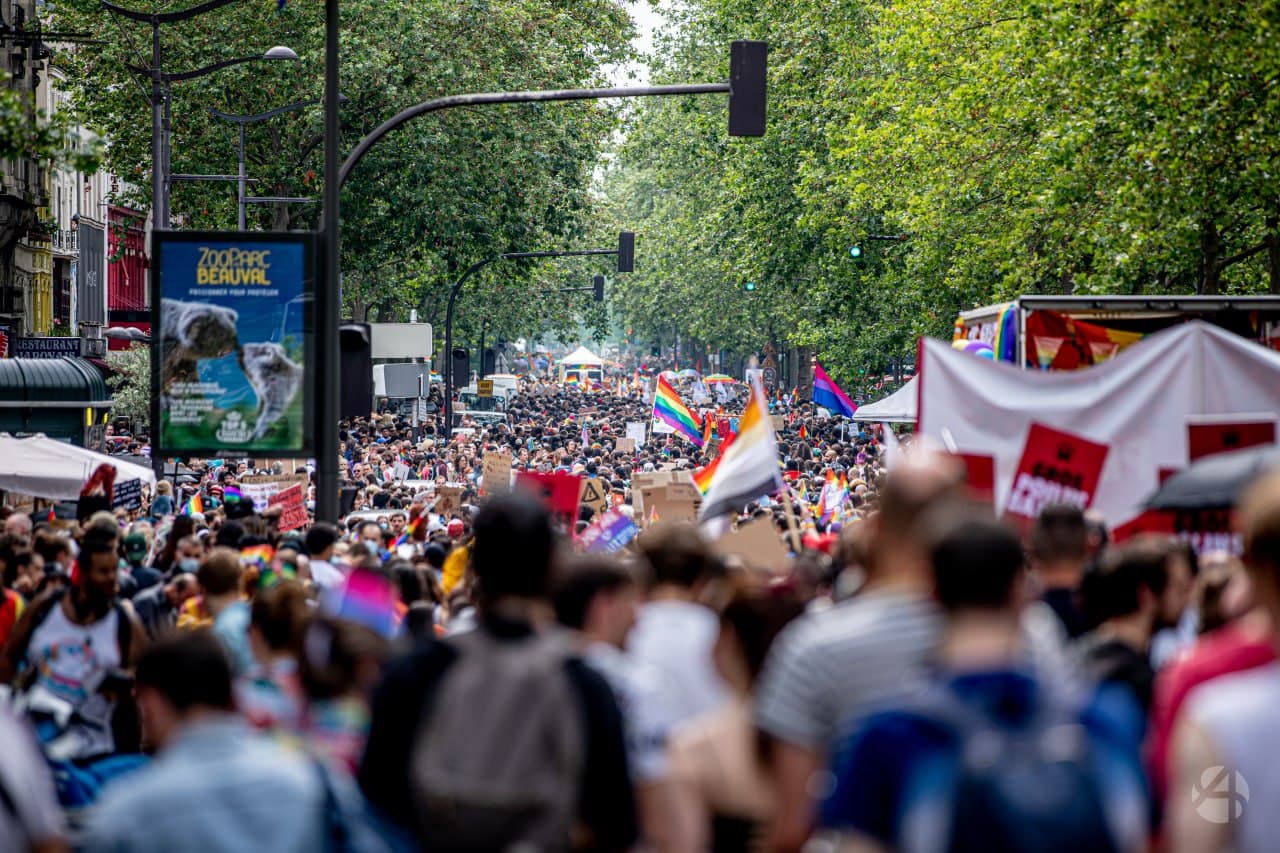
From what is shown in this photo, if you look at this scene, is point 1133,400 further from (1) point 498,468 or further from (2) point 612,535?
(1) point 498,468

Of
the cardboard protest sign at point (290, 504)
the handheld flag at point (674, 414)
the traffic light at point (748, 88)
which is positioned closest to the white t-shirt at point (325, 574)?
the cardboard protest sign at point (290, 504)

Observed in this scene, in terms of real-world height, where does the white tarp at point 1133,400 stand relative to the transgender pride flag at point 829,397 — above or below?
above

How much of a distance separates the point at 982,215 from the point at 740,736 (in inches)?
1044

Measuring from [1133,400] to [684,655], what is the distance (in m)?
5.48

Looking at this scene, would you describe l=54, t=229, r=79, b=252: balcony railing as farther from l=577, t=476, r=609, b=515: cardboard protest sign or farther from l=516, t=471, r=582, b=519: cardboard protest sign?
l=516, t=471, r=582, b=519: cardboard protest sign

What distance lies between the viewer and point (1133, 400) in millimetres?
10359

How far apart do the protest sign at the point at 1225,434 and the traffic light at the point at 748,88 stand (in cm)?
718

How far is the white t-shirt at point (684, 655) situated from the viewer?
5559 mm

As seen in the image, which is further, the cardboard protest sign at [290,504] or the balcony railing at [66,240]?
the balcony railing at [66,240]

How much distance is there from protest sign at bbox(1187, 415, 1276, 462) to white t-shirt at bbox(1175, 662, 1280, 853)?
21.6 feet

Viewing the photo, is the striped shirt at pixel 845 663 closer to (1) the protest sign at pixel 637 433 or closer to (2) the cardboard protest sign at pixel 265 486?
(2) the cardboard protest sign at pixel 265 486

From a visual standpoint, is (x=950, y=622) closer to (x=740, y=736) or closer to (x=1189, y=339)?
(x=740, y=736)

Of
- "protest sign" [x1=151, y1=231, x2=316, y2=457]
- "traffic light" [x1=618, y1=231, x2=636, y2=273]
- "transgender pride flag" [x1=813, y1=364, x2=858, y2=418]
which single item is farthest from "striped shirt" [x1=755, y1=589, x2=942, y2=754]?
"traffic light" [x1=618, y1=231, x2=636, y2=273]

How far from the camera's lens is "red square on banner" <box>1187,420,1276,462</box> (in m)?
9.93
